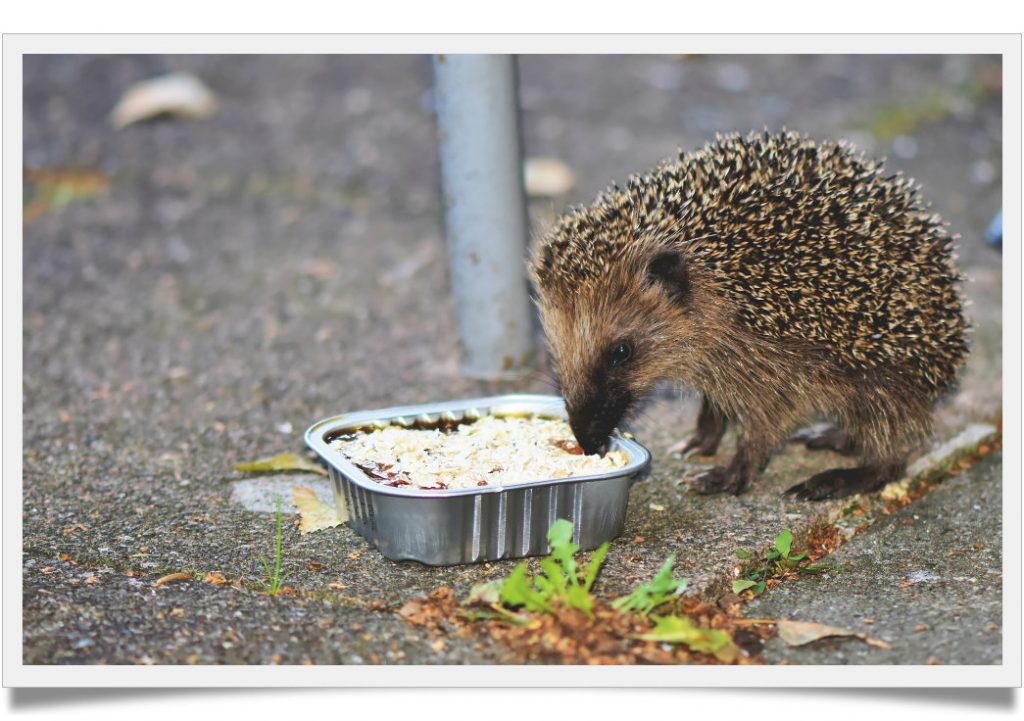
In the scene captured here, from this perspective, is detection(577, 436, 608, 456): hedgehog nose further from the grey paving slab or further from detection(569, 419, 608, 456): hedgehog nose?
the grey paving slab

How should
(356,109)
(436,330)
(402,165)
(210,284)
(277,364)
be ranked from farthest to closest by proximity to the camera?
(356,109) < (402,165) < (210,284) < (436,330) < (277,364)

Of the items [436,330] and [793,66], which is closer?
[436,330]

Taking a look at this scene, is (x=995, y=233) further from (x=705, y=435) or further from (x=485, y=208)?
(x=485, y=208)

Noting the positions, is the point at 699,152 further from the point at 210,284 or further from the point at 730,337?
the point at 210,284

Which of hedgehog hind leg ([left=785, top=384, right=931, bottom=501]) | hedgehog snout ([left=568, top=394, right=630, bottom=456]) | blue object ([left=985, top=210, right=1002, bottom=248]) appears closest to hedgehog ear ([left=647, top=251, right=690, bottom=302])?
hedgehog snout ([left=568, top=394, right=630, bottom=456])

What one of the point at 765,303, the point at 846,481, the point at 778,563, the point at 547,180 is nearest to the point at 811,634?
the point at 778,563

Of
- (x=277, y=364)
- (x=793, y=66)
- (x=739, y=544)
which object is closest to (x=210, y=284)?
(x=277, y=364)
